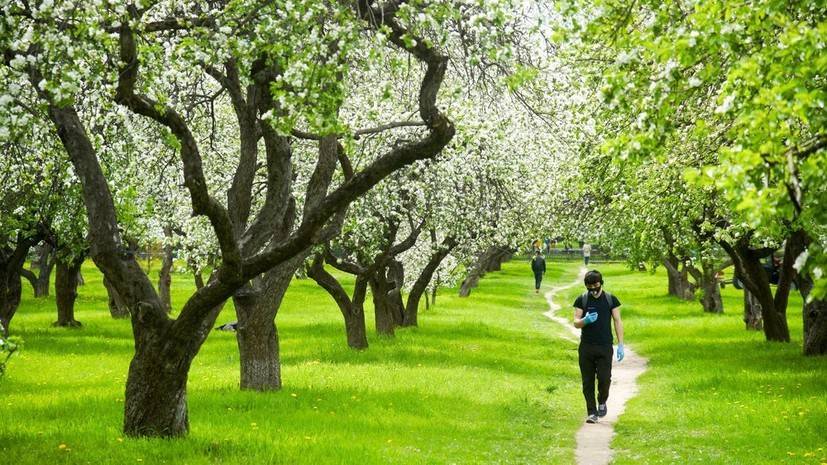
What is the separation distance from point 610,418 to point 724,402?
2241 millimetres

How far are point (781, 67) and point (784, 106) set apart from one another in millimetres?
742

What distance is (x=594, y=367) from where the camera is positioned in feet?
54.5

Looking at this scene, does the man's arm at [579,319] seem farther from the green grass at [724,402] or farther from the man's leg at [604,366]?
the green grass at [724,402]

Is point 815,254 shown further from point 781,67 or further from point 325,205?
point 325,205

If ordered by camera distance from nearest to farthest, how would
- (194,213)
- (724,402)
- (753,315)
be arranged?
1. (194,213)
2. (724,402)
3. (753,315)

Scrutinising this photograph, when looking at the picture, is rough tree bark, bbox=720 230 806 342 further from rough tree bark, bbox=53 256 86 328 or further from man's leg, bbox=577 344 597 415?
rough tree bark, bbox=53 256 86 328

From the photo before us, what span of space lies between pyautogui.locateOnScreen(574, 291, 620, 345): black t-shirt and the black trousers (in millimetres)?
107

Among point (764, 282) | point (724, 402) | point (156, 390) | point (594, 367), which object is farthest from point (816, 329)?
point (156, 390)

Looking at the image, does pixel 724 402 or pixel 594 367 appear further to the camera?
pixel 724 402

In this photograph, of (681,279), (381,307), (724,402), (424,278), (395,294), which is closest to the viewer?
(724,402)

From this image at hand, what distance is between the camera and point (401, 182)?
84.1ft

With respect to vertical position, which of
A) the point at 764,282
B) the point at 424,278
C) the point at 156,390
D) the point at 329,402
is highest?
the point at 424,278

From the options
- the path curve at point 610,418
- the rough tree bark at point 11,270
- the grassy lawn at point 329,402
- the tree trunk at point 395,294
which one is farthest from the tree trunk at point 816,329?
the rough tree bark at point 11,270

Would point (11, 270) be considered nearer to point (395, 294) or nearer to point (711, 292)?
point (395, 294)
